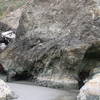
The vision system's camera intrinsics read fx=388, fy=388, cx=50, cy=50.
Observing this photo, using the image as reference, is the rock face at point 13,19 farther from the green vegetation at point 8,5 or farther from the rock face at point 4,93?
the rock face at point 4,93

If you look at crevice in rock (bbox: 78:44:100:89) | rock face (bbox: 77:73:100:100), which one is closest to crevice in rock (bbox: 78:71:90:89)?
crevice in rock (bbox: 78:44:100:89)

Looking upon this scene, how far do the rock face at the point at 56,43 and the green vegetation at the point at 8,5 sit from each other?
14.9 meters

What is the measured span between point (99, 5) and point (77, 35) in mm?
911

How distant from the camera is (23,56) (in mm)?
10523

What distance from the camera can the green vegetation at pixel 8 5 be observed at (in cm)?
2594

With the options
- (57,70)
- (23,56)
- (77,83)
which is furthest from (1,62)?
(77,83)

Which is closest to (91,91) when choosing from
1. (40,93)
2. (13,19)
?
(40,93)

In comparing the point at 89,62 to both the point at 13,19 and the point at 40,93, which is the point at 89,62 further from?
the point at 13,19

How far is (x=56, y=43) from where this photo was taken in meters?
9.82

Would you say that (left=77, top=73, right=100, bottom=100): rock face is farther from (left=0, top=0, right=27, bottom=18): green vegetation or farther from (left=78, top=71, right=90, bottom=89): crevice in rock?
(left=0, top=0, right=27, bottom=18): green vegetation

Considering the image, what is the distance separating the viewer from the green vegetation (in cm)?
2594

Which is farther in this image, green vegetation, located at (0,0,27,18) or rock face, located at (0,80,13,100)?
green vegetation, located at (0,0,27,18)

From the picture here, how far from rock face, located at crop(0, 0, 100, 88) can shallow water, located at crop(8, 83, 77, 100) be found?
2.10 feet

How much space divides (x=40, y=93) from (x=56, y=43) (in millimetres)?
2083
